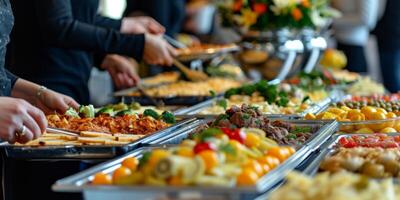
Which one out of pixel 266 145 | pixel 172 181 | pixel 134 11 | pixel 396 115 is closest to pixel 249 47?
pixel 134 11

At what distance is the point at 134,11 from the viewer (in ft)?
19.1

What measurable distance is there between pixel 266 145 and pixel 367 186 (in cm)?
47

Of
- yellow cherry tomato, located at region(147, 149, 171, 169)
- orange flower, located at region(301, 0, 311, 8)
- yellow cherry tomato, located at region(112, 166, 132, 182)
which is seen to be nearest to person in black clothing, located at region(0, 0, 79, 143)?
yellow cherry tomato, located at region(112, 166, 132, 182)

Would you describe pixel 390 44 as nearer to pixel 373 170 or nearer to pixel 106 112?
pixel 106 112

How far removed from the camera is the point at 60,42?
12.0 feet

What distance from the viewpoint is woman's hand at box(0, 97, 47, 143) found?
2186mm

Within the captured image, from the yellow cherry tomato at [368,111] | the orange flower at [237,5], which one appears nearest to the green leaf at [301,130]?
the yellow cherry tomato at [368,111]

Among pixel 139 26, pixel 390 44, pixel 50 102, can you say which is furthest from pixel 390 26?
pixel 50 102

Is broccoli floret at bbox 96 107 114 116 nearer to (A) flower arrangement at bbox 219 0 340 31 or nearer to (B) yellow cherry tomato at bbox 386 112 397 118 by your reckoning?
(B) yellow cherry tomato at bbox 386 112 397 118

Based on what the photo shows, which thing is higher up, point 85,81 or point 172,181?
point 85,81

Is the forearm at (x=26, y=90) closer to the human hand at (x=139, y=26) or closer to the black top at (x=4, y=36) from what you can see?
the black top at (x=4, y=36)

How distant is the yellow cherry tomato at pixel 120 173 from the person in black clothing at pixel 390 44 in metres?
5.41

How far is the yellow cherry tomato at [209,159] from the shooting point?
70.6 inches

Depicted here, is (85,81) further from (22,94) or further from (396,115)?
(396,115)
